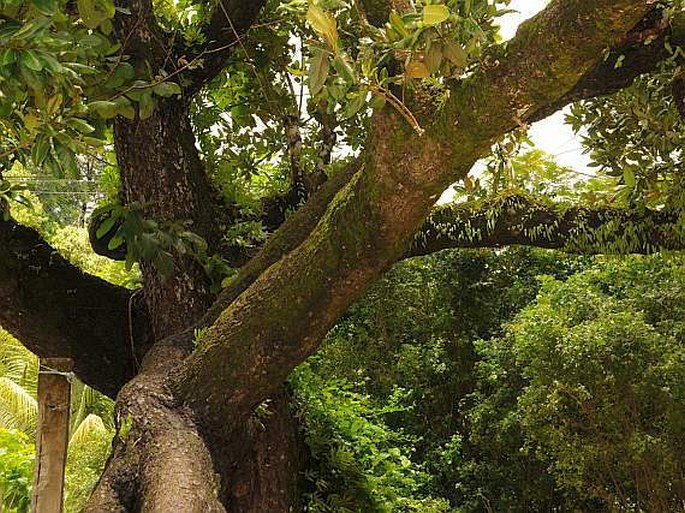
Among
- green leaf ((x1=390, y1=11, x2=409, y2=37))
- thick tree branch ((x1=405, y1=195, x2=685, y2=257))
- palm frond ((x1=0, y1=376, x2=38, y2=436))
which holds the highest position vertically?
palm frond ((x1=0, y1=376, x2=38, y2=436))

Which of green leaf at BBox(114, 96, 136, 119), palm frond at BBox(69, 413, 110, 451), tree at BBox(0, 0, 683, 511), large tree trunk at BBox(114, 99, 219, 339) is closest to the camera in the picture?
tree at BBox(0, 0, 683, 511)

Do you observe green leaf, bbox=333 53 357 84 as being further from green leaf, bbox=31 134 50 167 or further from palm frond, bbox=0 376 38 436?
palm frond, bbox=0 376 38 436

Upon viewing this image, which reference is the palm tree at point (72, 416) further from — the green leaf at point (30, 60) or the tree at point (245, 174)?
the green leaf at point (30, 60)

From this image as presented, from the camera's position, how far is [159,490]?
1.80m

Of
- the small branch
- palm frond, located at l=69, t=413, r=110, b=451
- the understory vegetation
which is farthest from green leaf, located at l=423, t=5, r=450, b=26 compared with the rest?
palm frond, located at l=69, t=413, r=110, b=451

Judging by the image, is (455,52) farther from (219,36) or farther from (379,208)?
(219,36)

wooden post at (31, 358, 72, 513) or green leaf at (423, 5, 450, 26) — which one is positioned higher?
wooden post at (31, 358, 72, 513)

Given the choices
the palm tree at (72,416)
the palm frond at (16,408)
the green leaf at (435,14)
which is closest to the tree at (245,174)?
the green leaf at (435,14)

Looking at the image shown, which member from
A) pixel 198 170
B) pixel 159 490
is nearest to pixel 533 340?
pixel 198 170

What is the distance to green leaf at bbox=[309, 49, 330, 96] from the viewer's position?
4.10 ft

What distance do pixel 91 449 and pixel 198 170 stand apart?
→ 3940 millimetres

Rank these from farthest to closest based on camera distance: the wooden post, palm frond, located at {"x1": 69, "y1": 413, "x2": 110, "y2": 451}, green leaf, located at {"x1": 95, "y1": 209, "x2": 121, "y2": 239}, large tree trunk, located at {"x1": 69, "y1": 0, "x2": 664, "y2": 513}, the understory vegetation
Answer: palm frond, located at {"x1": 69, "y1": 413, "x2": 110, "y2": 451} < the understory vegetation < the wooden post < green leaf, located at {"x1": 95, "y1": 209, "x2": 121, "y2": 239} < large tree trunk, located at {"x1": 69, "y1": 0, "x2": 664, "y2": 513}

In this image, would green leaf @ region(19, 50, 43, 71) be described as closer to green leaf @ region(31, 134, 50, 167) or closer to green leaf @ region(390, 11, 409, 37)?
green leaf @ region(31, 134, 50, 167)

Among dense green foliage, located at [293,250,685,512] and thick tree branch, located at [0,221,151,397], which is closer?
thick tree branch, located at [0,221,151,397]
